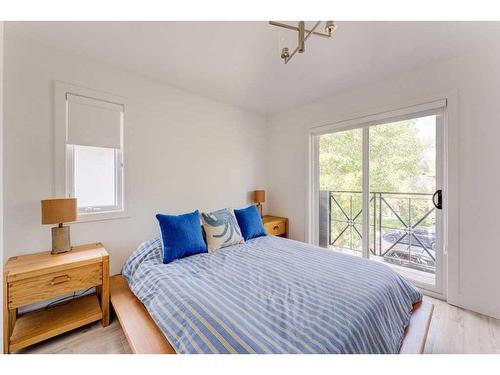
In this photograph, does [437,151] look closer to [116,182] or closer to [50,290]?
[116,182]

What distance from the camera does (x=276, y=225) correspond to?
136 inches

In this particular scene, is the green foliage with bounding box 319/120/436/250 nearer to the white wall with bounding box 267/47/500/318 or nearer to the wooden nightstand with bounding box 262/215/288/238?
the white wall with bounding box 267/47/500/318

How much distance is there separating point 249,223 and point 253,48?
184 cm

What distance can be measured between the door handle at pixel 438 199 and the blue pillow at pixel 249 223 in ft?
6.16

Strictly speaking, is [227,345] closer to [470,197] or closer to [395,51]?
[470,197]

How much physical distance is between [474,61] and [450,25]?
61 centimetres

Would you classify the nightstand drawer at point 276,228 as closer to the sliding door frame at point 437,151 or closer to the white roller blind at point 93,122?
the sliding door frame at point 437,151

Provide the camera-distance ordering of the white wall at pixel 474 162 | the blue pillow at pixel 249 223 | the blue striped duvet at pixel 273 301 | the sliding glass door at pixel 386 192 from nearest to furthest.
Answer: the blue striped duvet at pixel 273 301 → the white wall at pixel 474 162 → the sliding glass door at pixel 386 192 → the blue pillow at pixel 249 223

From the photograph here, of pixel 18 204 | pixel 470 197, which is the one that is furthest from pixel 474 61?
pixel 18 204

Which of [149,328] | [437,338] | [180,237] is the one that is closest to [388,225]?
[437,338]

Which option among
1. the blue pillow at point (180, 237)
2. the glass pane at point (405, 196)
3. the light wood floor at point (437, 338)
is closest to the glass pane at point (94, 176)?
the blue pillow at point (180, 237)

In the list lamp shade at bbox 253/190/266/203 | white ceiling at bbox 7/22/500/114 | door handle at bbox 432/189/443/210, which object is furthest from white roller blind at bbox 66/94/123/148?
door handle at bbox 432/189/443/210

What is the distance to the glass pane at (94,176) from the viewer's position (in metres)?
2.16

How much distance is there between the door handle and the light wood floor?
3.33 feet
